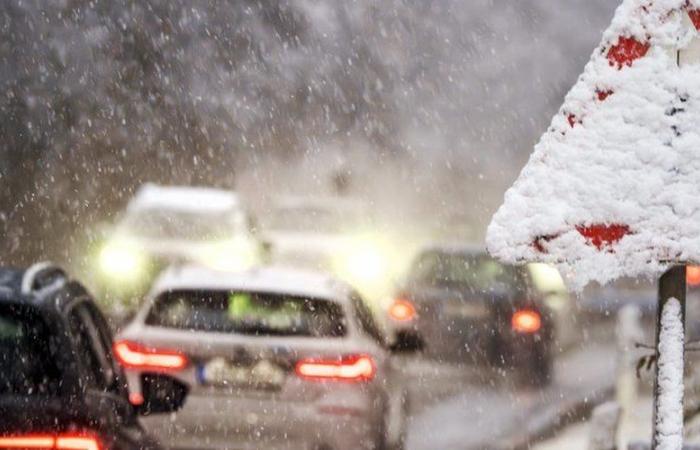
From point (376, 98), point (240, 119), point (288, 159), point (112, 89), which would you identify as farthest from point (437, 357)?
point (376, 98)

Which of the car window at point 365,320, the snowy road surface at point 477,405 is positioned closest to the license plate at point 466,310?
the snowy road surface at point 477,405

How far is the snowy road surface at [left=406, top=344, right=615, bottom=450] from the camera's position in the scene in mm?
12070

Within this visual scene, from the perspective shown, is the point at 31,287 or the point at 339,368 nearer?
the point at 31,287

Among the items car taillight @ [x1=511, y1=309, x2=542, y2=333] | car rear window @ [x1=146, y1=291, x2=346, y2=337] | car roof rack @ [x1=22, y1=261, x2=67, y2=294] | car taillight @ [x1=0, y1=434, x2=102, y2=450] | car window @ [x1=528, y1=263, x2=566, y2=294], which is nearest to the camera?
car taillight @ [x1=0, y1=434, x2=102, y2=450]

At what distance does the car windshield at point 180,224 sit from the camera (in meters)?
21.7

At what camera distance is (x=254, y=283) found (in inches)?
329

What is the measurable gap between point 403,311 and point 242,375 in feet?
24.4

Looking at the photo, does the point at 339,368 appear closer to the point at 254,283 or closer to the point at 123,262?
the point at 254,283

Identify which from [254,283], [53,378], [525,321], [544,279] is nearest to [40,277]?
[53,378]

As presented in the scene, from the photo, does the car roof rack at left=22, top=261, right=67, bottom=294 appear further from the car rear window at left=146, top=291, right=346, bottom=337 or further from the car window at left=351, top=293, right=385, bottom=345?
the car window at left=351, top=293, right=385, bottom=345

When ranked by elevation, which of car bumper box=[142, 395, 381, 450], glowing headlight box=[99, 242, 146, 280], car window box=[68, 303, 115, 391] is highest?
glowing headlight box=[99, 242, 146, 280]

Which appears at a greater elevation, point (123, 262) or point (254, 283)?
point (123, 262)

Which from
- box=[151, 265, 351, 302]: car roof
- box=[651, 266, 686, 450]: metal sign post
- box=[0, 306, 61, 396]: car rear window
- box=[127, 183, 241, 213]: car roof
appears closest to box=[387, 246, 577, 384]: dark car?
box=[151, 265, 351, 302]: car roof

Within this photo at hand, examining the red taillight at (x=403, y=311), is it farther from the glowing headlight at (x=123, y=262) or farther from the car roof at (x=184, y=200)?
the car roof at (x=184, y=200)
